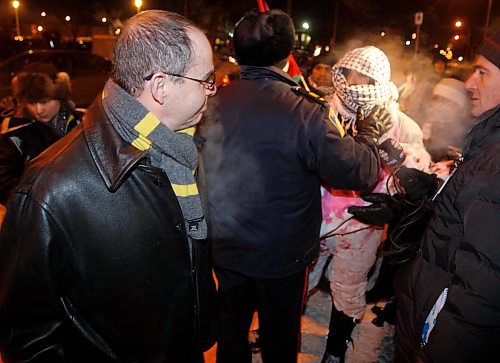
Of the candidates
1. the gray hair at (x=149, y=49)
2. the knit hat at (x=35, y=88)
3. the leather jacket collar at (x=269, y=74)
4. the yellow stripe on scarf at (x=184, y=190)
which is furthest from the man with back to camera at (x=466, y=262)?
the knit hat at (x=35, y=88)

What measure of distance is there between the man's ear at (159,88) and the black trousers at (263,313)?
1465mm

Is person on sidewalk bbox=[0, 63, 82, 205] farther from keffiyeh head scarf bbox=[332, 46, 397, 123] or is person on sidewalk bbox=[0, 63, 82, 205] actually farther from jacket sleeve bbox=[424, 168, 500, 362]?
jacket sleeve bbox=[424, 168, 500, 362]

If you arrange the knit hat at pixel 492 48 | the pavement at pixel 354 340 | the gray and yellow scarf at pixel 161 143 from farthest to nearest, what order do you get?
1. the pavement at pixel 354 340
2. the knit hat at pixel 492 48
3. the gray and yellow scarf at pixel 161 143

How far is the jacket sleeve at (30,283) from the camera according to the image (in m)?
1.37

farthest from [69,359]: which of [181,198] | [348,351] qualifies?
[348,351]

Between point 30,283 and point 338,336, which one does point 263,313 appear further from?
point 30,283

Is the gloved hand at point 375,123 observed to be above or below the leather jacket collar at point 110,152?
below

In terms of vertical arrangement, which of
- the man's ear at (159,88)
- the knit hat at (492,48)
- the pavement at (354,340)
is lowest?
the pavement at (354,340)

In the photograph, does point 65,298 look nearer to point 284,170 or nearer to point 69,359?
point 69,359

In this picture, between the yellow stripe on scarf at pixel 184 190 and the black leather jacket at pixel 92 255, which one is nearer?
the black leather jacket at pixel 92 255

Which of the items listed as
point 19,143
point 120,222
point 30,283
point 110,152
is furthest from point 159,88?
point 19,143

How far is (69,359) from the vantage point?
59.1 inches

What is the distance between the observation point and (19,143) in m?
3.20

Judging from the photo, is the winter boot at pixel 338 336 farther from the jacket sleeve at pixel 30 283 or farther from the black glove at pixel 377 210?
the jacket sleeve at pixel 30 283
